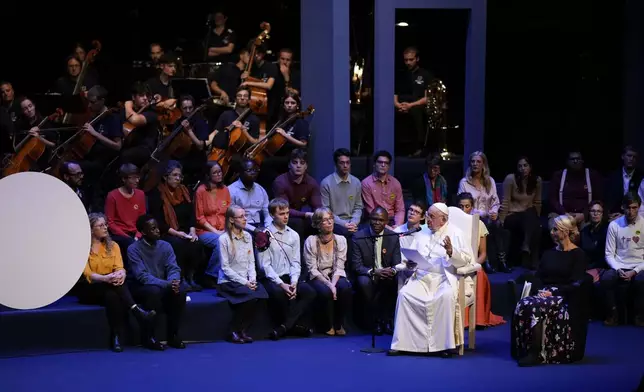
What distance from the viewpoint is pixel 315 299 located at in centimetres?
1008

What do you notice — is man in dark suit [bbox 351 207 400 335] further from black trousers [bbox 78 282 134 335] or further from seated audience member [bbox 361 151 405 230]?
black trousers [bbox 78 282 134 335]

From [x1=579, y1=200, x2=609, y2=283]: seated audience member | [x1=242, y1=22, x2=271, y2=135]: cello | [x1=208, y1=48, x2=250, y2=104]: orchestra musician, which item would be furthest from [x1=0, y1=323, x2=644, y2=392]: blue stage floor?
[x1=208, y1=48, x2=250, y2=104]: orchestra musician

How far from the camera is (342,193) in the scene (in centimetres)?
1100

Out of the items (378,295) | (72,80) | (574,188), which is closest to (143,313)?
(378,295)

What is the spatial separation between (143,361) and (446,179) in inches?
179

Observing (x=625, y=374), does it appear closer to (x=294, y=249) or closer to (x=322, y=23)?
(x=294, y=249)

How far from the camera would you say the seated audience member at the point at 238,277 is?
9.82 m

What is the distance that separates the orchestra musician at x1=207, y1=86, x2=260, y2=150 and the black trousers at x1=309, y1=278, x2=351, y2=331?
178 cm

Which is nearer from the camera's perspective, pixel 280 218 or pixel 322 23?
pixel 280 218

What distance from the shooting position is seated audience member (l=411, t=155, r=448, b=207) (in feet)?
37.2

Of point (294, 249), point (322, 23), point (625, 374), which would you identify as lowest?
point (625, 374)

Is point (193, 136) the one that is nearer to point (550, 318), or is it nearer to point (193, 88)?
point (193, 88)

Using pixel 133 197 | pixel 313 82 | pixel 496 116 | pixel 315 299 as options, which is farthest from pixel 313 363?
pixel 496 116

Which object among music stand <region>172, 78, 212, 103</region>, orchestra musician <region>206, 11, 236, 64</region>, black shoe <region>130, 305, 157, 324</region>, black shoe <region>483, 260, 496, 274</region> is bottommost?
black shoe <region>130, 305, 157, 324</region>
